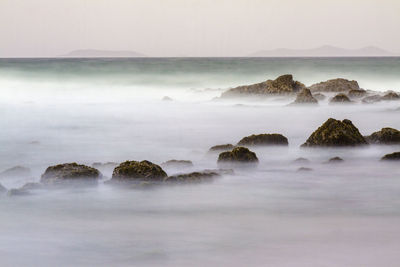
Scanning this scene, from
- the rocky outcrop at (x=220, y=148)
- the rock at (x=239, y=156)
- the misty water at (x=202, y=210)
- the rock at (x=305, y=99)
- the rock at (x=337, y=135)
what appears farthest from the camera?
the rock at (x=305, y=99)

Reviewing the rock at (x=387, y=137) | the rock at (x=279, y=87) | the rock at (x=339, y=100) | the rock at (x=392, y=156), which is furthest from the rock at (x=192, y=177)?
the rock at (x=279, y=87)

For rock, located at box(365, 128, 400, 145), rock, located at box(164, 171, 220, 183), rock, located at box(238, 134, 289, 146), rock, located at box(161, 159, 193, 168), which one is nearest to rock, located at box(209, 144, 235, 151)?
rock, located at box(238, 134, 289, 146)

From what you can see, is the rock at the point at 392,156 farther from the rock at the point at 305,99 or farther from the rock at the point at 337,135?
the rock at the point at 305,99

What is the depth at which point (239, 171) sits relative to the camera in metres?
6.79

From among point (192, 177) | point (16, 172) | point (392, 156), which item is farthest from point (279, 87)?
point (192, 177)

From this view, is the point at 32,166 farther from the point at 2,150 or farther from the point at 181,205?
the point at 181,205

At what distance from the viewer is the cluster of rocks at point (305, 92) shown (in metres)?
15.1

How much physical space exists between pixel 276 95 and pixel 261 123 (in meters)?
4.26

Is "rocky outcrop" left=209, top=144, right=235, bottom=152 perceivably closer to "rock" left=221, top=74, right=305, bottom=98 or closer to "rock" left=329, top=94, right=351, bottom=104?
"rock" left=329, top=94, right=351, bottom=104

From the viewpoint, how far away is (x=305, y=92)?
14.9 m

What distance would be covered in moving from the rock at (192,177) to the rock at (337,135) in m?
1.89

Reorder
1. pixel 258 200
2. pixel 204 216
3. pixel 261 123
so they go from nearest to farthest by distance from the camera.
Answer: pixel 204 216, pixel 258 200, pixel 261 123

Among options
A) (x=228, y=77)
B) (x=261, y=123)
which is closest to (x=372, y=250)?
(x=261, y=123)

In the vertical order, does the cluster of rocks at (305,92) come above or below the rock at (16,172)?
above
